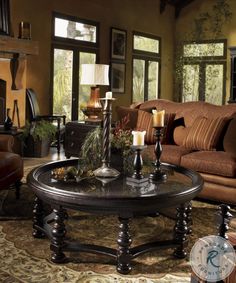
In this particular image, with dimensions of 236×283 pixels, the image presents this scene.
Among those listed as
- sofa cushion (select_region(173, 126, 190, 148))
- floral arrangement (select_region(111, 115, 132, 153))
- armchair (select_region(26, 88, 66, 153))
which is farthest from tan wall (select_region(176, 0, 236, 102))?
floral arrangement (select_region(111, 115, 132, 153))

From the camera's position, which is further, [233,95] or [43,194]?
[233,95]

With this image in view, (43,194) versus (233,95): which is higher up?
(233,95)

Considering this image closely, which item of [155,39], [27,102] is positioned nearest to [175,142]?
A: [27,102]

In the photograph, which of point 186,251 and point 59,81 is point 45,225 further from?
point 59,81

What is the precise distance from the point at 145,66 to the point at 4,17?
455 centimetres

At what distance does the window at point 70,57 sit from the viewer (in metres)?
7.87

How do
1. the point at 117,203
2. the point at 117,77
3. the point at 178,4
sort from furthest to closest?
1. the point at 178,4
2. the point at 117,77
3. the point at 117,203

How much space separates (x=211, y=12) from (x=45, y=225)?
893 cm

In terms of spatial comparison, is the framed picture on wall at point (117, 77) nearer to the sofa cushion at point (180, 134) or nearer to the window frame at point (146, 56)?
the window frame at point (146, 56)

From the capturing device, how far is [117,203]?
229 centimetres

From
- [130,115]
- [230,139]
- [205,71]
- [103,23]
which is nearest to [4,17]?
[130,115]

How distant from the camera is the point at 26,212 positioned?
3.52 metres

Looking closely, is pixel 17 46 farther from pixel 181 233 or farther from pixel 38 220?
pixel 181 233

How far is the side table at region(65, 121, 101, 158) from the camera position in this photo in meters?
5.68
